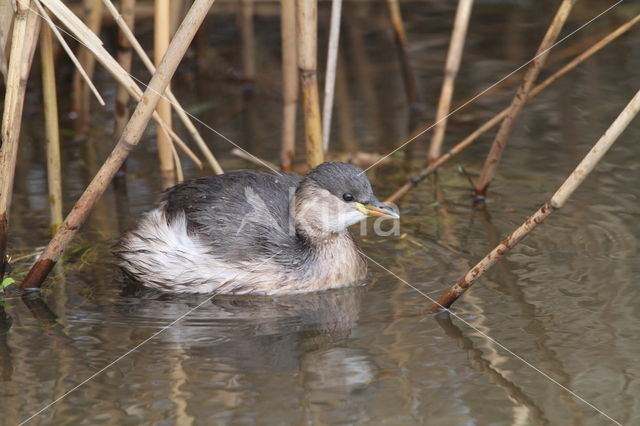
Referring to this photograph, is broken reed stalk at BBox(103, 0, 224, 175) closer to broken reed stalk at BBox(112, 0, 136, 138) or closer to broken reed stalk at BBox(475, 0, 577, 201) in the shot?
broken reed stalk at BBox(112, 0, 136, 138)

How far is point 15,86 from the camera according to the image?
4219mm

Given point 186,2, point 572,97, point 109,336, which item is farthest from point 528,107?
point 109,336

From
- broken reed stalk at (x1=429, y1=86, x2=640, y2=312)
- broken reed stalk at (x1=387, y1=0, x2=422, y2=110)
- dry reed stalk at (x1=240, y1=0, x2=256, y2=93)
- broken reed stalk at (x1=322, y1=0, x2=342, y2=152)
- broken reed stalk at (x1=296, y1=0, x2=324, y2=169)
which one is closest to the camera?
broken reed stalk at (x1=429, y1=86, x2=640, y2=312)

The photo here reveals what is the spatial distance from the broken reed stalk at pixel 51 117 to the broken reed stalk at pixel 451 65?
2.25 metres

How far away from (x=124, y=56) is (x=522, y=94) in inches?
98.4

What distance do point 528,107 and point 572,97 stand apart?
388mm

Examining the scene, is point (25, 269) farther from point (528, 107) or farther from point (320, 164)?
point (528, 107)

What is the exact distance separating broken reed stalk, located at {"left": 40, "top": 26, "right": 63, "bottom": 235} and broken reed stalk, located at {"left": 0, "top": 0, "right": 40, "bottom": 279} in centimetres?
44

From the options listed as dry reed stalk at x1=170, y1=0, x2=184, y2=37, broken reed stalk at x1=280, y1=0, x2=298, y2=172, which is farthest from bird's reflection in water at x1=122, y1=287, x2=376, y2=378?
dry reed stalk at x1=170, y1=0, x2=184, y2=37

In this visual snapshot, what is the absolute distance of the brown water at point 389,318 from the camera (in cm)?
368

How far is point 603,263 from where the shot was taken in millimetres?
4902

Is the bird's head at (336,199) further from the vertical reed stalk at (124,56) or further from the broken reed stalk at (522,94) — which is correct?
the vertical reed stalk at (124,56)

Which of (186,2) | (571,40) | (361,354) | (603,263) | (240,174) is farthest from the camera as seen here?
(571,40)

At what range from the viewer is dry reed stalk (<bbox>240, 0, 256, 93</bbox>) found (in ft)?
27.2
